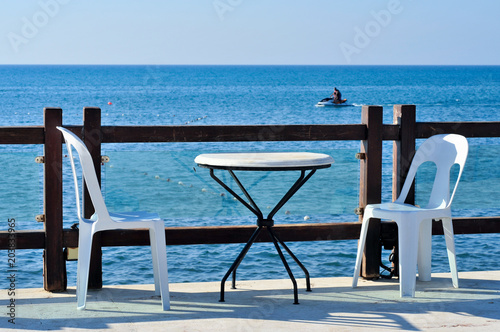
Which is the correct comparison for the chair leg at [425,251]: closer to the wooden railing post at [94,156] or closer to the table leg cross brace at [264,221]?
the table leg cross brace at [264,221]

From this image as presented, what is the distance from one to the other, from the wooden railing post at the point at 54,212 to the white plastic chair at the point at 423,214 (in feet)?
5.39

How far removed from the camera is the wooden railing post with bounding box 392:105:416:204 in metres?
4.16

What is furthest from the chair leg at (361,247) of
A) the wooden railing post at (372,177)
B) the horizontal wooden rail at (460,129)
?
the horizontal wooden rail at (460,129)

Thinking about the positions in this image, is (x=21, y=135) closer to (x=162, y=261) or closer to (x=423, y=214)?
(x=162, y=261)

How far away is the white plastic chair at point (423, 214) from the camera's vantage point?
3668 millimetres

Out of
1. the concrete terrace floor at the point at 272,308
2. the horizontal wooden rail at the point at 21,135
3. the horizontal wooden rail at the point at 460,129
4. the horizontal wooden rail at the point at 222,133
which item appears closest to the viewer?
the concrete terrace floor at the point at 272,308

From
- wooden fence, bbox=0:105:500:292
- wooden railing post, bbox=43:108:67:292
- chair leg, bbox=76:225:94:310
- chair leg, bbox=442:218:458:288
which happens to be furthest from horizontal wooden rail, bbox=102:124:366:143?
chair leg, bbox=442:218:458:288

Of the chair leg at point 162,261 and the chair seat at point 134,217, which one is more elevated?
the chair seat at point 134,217

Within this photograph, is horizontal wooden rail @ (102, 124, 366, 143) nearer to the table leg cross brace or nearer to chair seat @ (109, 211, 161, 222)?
the table leg cross brace

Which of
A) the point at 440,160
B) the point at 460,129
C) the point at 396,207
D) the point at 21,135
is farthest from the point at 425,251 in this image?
the point at 21,135

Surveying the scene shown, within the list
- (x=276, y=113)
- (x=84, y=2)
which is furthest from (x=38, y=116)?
(x=84, y=2)

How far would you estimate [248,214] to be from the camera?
4.17 m

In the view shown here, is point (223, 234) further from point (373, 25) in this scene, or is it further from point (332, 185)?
point (373, 25)

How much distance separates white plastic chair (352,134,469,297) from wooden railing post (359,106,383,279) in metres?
0.17
